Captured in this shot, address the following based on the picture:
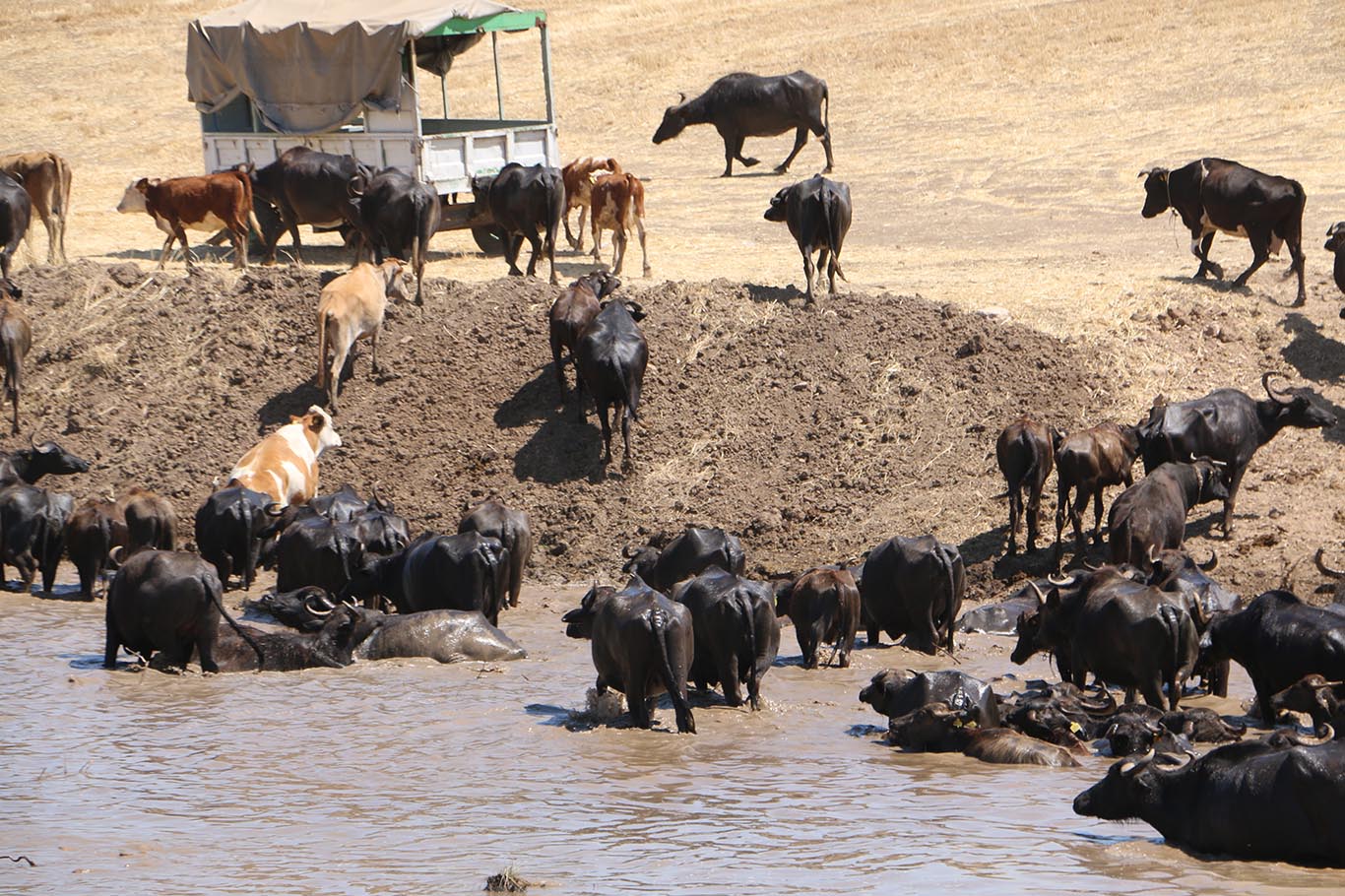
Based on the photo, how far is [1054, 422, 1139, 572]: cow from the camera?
1382 centimetres

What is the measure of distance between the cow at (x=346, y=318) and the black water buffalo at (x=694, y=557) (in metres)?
4.94

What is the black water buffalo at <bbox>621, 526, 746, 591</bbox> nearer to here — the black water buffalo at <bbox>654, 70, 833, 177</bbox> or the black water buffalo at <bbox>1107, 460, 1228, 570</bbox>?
the black water buffalo at <bbox>1107, 460, 1228, 570</bbox>

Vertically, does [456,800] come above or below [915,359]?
below

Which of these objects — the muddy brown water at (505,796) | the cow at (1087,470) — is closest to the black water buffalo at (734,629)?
the muddy brown water at (505,796)

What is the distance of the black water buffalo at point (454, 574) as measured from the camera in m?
12.7

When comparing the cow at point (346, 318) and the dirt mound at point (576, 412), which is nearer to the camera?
the dirt mound at point (576, 412)

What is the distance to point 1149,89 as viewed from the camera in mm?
33969

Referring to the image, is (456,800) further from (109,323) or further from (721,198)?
(721,198)

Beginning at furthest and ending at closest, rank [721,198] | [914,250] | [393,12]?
[721,198] < [914,250] < [393,12]

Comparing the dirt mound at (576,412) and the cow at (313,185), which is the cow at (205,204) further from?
the dirt mound at (576,412)

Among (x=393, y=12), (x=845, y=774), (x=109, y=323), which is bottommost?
(x=845, y=774)

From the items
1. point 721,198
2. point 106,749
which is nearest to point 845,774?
point 106,749

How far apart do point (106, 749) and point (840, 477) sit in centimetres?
739

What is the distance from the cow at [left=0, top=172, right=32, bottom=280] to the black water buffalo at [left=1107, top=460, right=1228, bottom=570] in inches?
498
